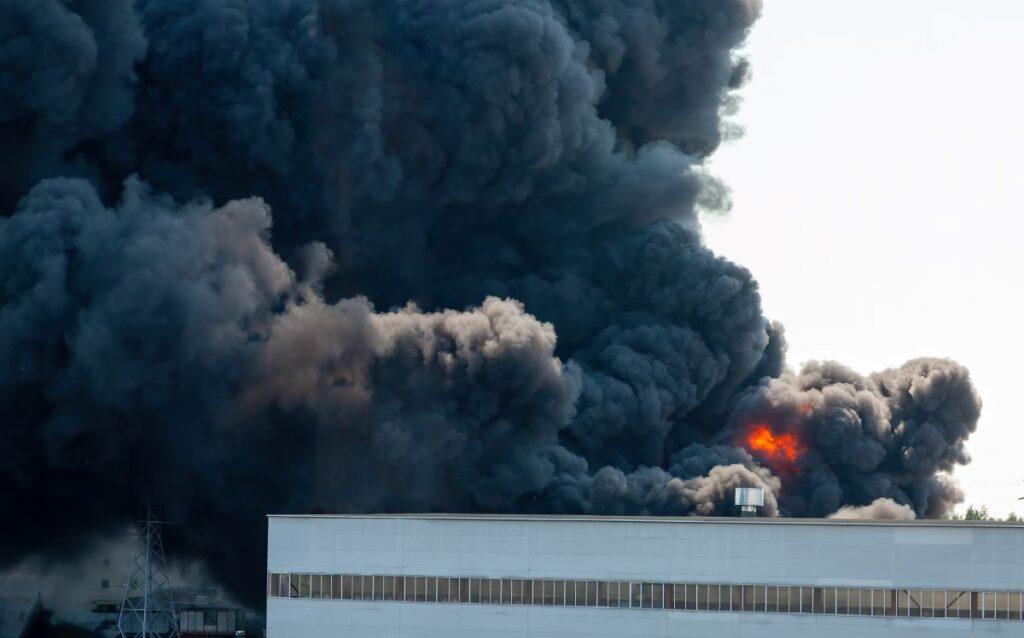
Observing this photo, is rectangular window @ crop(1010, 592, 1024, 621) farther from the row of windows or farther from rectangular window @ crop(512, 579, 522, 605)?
rectangular window @ crop(512, 579, 522, 605)

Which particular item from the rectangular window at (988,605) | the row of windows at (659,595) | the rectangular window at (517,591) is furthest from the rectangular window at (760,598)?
the rectangular window at (517,591)

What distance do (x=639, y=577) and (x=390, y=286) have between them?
43.1 meters

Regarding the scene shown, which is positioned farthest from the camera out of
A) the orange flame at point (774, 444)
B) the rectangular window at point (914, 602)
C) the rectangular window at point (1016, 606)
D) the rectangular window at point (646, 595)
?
the orange flame at point (774, 444)

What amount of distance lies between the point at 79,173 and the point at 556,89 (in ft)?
72.8

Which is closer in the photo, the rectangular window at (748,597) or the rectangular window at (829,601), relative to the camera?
the rectangular window at (829,601)

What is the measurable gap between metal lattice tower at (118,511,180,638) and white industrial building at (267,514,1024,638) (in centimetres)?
2713

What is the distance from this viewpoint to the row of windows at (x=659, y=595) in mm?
59406

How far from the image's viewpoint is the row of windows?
5941cm

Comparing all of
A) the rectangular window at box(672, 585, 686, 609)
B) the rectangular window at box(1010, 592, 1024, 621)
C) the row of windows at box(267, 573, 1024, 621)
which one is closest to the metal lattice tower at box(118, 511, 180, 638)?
the row of windows at box(267, 573, 1024, 621)

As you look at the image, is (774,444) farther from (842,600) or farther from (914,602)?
(914,602)

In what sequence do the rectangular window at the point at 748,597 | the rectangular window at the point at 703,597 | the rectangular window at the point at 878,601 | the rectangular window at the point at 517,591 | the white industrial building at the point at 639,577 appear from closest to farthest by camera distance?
the white industrial building at the point at 639,577 < the rectangular window at the point at 878,601 < the rectangular window at the point at 748,597 < the rectangular window at the point at 703,597 < the rectangular window at the point at 517,591

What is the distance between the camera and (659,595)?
6188 cm

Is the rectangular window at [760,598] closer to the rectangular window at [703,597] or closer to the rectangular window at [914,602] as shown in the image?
the rectangular window at [703,597]

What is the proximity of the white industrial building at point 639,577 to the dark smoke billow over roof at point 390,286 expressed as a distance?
2560 centimetres
